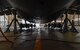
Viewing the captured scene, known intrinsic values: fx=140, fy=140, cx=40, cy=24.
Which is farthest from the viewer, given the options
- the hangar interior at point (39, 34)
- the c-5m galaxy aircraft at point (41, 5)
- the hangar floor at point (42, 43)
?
the hangar floor at point (42, 43)

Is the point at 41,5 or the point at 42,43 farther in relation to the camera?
the point at 42,43

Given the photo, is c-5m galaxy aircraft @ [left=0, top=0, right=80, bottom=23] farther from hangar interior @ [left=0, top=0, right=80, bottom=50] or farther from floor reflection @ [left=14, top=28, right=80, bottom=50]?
floor reflection @ [left=14, top=28, right=80, bottom=50]

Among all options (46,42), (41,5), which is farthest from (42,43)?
(41,5)

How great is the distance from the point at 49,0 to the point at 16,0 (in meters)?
0.76

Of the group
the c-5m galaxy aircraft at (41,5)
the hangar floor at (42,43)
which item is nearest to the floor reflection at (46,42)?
the hangar floor at (42,43)

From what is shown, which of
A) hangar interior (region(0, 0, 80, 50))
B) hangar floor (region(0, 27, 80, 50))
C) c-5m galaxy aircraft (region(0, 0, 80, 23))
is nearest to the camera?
c-5m galaxy aircraft (region(0, 0, 80, 23))

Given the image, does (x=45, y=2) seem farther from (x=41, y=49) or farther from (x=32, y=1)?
(x=41, y=49)

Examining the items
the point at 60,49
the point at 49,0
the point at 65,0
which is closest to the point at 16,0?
the point at 49,0

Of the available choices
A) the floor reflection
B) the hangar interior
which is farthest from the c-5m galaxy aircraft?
the floor reflection

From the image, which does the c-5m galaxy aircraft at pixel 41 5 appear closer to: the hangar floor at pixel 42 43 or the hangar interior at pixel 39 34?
the hangar interior at pixel 39 34

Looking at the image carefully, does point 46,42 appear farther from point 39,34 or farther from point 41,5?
point 39,34

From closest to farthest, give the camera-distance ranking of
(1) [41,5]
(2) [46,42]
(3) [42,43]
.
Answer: (1) [41,5]
(3) [42,43]
(2) [46,42]

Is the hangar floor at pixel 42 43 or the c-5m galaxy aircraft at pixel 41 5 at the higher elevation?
the c-5m galaxy aircraft at pixel 41 5

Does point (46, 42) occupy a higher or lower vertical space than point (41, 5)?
lower
